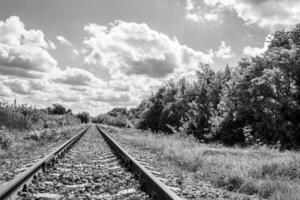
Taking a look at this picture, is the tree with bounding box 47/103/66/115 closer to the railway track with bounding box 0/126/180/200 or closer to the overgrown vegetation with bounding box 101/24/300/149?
the overgrown vegetation with bounding box 101/24/300/149

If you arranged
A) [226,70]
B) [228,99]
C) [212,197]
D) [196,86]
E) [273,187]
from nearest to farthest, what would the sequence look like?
[212,197] < [273,187] < [228,99] < [226,70] < [196,86]

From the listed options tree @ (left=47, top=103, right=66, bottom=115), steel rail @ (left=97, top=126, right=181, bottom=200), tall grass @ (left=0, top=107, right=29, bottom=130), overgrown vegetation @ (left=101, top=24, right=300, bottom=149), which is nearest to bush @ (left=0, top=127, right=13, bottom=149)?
tall grass @ (left=0, top=107, right=29, bottom=130)

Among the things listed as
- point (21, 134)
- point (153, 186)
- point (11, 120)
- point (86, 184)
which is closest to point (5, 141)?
point (21, 134)

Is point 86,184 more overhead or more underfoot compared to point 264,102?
more underfoot

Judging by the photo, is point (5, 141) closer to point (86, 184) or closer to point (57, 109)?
point (86, 184)

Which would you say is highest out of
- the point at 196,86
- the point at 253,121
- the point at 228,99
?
the point at 196,86

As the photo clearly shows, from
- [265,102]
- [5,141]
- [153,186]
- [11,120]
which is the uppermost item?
[265,102]

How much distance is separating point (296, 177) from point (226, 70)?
2768 cm

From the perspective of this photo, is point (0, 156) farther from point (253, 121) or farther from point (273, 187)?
point (253, 121)

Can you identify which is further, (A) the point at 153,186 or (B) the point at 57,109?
(B) the point at 57,109

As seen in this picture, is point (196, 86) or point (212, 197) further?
point (196, 86)

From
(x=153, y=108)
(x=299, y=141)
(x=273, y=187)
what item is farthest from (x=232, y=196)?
(x=153, y=108)

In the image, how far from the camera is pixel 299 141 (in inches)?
757

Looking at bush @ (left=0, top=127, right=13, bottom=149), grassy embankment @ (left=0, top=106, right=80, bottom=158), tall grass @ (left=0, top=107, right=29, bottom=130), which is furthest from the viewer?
tall grass @ (left=0, top=107, right=29, bottom=130)
